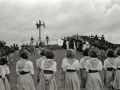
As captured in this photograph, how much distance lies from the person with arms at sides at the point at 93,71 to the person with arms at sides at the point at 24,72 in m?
1.81

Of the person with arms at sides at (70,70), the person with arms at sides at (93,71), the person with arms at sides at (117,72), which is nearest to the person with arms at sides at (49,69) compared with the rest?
the person with arms at sides at (70,70)

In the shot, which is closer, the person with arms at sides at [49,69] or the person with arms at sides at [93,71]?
the person with arms at sides at [49,69]

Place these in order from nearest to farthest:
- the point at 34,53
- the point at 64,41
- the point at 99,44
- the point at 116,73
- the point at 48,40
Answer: the point at 116,73 → the point at 99,44 → the point at 34,53 → the point at 64,41 → the point at 48,40

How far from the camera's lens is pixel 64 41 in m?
37.8

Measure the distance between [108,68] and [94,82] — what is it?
140cm

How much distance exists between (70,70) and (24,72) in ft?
4.82

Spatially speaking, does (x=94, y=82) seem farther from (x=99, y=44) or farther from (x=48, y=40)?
(x=48, y=40)

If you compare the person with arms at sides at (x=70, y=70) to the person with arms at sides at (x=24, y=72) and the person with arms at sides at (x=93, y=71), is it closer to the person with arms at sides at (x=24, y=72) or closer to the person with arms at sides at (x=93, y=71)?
the person with arms at sides at (x=93, y=71)

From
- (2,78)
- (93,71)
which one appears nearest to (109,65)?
(93,71)

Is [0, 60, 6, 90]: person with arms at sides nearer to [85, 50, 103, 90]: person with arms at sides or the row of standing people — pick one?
the row of standing people

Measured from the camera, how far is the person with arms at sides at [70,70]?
8.77m

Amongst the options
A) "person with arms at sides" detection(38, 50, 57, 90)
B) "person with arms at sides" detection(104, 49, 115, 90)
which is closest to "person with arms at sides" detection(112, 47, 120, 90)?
"person with arms at sides" detection(104, 49, 115, 90)

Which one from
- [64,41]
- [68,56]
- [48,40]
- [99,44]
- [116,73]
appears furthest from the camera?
[48,40]

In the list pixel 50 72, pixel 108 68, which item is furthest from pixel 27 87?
pixel 108 68
